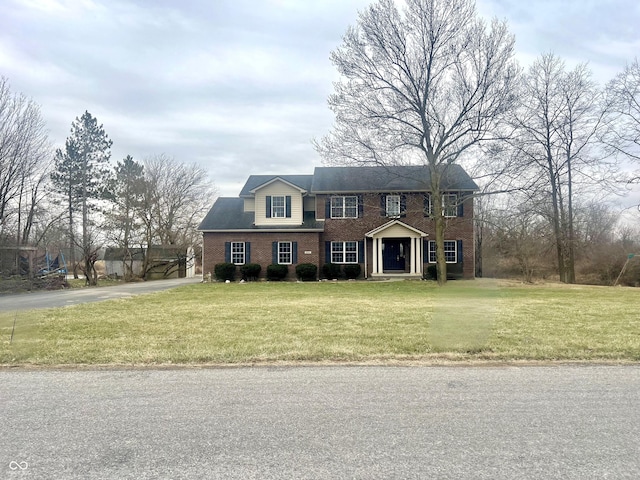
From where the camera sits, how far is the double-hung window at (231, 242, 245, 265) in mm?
26641

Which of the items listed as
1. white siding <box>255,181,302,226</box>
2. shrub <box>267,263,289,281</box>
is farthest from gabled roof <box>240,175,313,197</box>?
shrub <box>267,263,289,281</box>

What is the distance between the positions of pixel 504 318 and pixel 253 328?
573 centimetres

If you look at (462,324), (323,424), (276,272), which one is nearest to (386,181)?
(276,272)

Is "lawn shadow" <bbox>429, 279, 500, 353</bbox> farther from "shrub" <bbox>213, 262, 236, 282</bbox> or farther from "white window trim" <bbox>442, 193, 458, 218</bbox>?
"shrub" <bbox>213, 262, 236, 282</bbox>

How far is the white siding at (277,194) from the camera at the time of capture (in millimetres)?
26953

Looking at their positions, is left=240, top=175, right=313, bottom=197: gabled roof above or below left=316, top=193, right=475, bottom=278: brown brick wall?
above

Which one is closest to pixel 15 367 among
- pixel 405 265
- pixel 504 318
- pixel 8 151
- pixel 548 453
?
pixel 548 453

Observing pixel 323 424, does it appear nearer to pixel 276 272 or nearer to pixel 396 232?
pixel 276 272

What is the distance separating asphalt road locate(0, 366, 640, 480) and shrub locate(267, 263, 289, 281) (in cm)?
2014

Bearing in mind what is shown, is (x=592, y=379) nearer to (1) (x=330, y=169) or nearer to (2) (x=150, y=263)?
(1) (x=330, y=169)

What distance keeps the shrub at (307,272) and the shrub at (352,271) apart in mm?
1826

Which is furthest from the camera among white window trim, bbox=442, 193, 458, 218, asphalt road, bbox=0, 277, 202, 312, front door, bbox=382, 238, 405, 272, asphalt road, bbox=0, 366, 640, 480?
front door, bbox=382, 238, 405, 272

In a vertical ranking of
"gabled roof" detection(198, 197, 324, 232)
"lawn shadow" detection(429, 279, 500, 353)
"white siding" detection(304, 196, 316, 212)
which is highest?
"white siding" detection(304, 196, 316, 212)

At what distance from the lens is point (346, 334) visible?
817 cm
